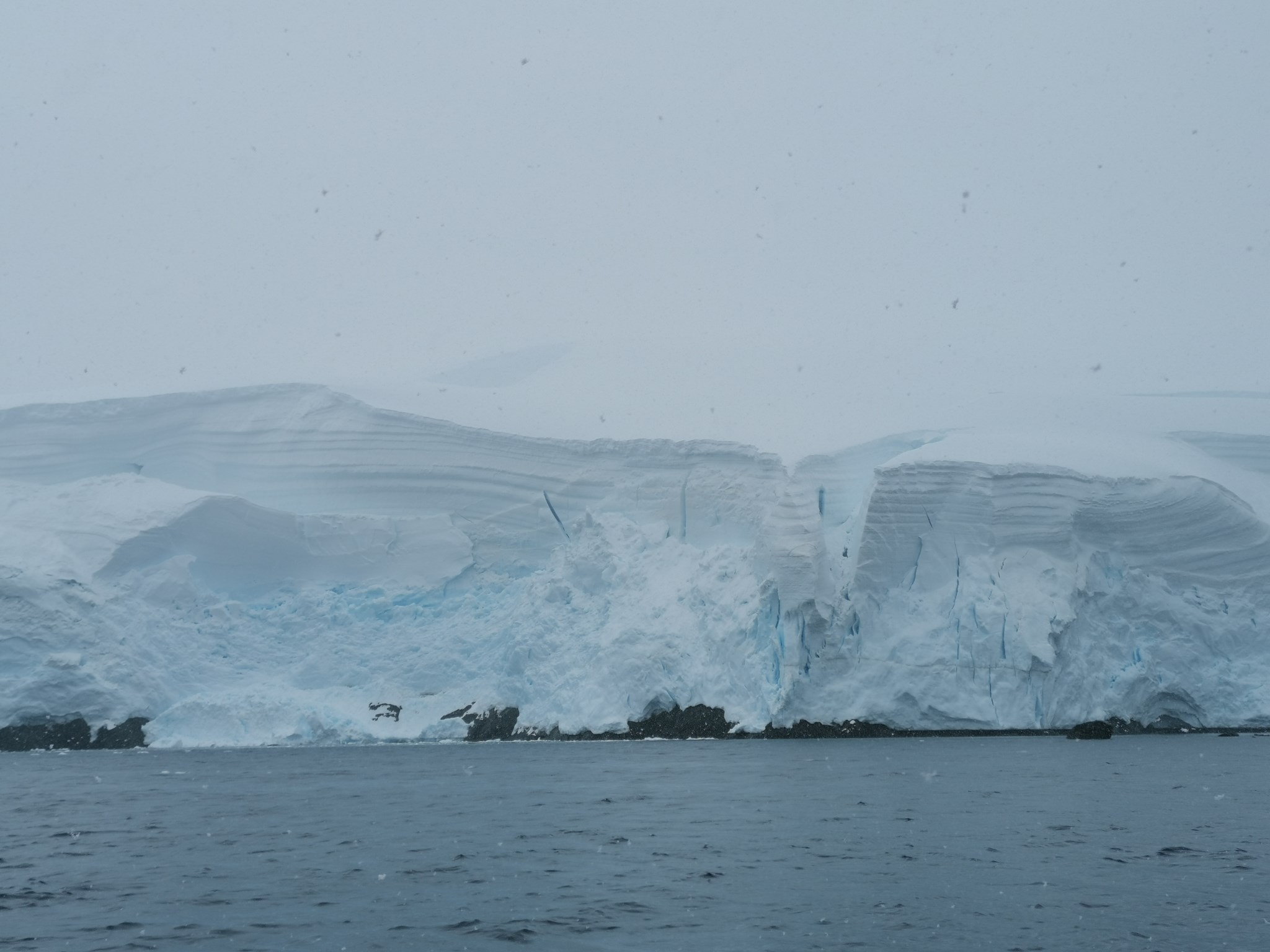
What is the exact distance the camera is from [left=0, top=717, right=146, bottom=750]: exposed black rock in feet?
66.2

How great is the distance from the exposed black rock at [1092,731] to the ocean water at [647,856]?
393 cm

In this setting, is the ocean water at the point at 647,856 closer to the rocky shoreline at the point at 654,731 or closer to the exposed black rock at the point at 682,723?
the rocky shoreline at the point at 654,731

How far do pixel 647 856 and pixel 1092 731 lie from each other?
13.5 m

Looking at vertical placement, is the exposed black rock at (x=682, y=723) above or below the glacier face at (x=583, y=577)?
below

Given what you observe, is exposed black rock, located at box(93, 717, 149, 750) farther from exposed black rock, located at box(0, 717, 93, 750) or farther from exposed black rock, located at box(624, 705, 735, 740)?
exposed black rock, located at box(624, 705, 735, 740)

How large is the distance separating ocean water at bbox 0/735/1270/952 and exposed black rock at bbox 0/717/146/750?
317cm

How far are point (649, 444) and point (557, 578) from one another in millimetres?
3240

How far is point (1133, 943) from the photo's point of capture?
7.02 metres

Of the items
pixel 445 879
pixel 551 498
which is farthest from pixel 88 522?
pixel 445 879

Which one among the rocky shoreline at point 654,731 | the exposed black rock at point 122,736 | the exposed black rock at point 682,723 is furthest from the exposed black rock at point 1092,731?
the exposed black rock at point 122,736

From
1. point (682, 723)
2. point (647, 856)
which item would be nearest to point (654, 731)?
point (682, 723)

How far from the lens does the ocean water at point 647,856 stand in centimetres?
744

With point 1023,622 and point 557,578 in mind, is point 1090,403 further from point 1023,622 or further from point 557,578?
point 557,578

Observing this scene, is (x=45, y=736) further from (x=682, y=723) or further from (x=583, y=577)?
(x=682, y=723)
